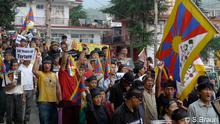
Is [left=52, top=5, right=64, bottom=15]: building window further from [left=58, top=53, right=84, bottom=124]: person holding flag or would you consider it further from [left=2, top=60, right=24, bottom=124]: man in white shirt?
[left=58, top=53, right=84, bottom=124]: person holding flag

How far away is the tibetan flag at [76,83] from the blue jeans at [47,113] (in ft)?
2.25

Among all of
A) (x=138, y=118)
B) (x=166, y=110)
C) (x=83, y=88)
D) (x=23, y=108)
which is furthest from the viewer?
(x=23, y=108)

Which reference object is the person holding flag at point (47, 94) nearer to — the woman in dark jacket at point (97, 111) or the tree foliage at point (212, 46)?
the woman in dark jacket at point (97, 111)

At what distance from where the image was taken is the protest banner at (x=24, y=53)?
8219 millimetres

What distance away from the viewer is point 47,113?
7.46 metres

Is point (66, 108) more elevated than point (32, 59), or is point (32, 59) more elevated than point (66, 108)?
point (32, 59)

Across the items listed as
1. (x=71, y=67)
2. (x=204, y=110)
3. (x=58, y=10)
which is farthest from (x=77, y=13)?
(x=204, y=110)

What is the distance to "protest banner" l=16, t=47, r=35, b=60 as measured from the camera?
8219 millimetres

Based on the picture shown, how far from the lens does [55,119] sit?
7570mm

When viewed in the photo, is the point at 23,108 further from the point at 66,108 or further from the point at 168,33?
the point at 168,33

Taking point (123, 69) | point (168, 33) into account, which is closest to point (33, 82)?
point (123, 69)

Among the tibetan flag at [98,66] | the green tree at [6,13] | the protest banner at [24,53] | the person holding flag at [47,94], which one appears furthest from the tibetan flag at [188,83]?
the green tree at [6,13]

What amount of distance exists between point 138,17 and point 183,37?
27357mm

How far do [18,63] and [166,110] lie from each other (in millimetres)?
4064
